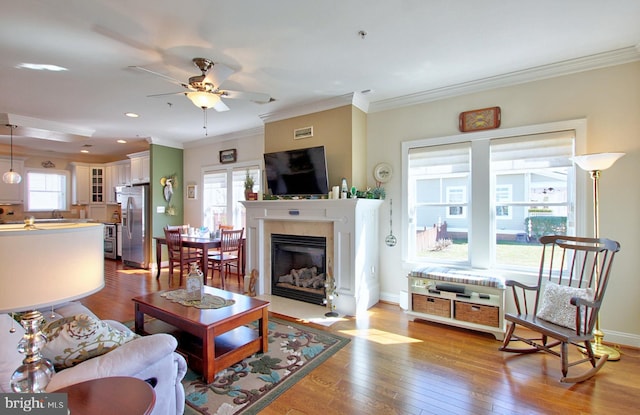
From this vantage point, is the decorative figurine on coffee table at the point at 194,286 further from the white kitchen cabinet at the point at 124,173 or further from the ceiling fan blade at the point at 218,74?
the white kitchen cabinet at the point at 124,173

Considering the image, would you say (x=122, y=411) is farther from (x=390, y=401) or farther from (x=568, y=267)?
(x=568, y=267)

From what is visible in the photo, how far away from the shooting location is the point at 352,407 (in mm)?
2029

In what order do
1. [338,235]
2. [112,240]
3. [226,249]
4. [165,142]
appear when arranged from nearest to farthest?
1. [338,235]
2. [226,249]
3. [165,142]
4. [112,240]

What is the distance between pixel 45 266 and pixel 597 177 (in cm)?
387

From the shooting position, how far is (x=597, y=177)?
277 cm

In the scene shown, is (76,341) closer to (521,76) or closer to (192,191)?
(521,76)

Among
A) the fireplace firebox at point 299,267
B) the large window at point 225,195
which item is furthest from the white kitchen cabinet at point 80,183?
the fireplace firebox at point 299,267

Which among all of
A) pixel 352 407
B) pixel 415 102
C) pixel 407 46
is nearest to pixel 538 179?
pixel 415 102

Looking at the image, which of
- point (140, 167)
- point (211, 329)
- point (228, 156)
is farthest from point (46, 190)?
point (211, 329)

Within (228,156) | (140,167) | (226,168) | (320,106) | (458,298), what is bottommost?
(458,298)

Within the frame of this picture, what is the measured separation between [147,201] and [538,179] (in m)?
6.92

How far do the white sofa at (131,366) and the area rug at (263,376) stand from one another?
0.32m

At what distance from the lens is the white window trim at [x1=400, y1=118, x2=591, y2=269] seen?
3.08 meters

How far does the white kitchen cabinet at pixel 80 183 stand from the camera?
7902 mm
